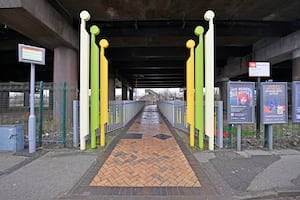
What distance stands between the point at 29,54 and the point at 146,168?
4316mm

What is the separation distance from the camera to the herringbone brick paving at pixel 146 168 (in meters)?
4.04

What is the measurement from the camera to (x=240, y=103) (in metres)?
6.10

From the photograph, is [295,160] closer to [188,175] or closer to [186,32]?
[188,175]

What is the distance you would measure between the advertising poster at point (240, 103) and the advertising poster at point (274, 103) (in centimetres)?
40

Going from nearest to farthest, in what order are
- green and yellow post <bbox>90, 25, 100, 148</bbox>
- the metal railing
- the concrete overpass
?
green and yellow post <bbox>90, 25, 100, 148</bbox> < the concrete overpass < the metal railing

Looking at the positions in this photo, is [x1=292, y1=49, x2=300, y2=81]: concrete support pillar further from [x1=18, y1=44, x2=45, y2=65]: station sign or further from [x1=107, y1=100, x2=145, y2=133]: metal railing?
[x1=18, y1=44, x2=45, y2=65]: station sign

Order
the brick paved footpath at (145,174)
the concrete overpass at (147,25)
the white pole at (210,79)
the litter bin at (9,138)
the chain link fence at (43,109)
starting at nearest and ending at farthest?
the brick paved footpath at (145,174), the white pole at (210,79), the litter bin at (9,138), the chain link fence at (43,109), the concrete overpass at (147,25)

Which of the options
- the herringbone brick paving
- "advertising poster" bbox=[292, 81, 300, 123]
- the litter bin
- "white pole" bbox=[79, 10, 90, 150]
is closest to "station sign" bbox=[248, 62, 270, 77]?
"advertising poster" bbox=[292, 81, 300, 123]

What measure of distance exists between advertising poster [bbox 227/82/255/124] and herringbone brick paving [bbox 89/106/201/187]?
1.80 metres

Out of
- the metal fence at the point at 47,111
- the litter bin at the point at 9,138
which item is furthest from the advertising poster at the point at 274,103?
the litter bin at the point at 9,138

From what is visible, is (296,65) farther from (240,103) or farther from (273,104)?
(240,103)

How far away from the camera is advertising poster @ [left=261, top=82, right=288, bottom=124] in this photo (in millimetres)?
6227

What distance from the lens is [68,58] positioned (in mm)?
12047

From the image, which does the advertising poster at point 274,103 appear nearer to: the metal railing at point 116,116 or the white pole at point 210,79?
the white pole at point 210,79
